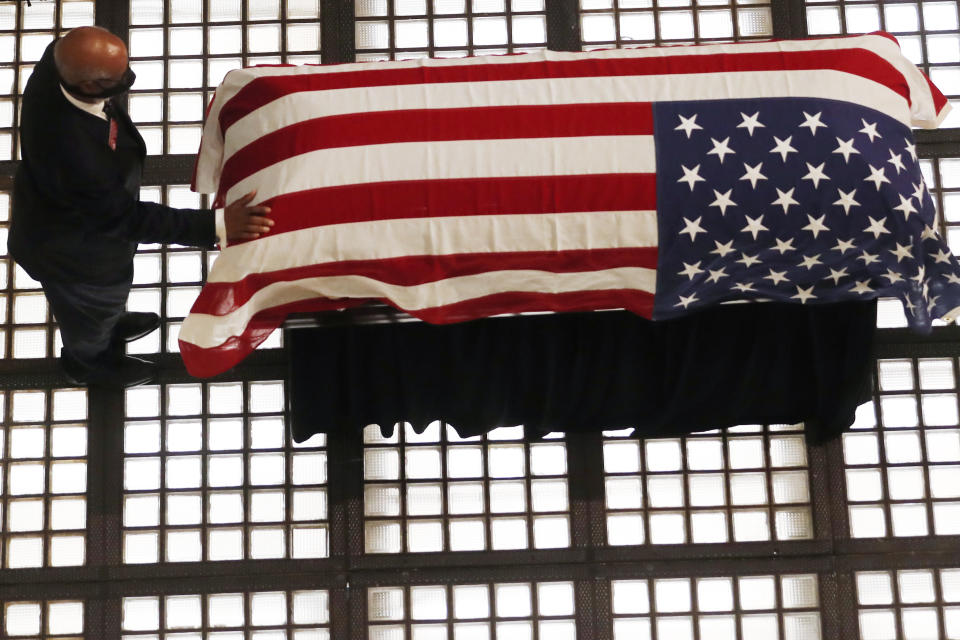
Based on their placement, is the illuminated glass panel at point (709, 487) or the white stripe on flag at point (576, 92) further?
the illuminated glass panel at point (709, 487)

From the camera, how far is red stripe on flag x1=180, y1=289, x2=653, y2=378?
388 cm

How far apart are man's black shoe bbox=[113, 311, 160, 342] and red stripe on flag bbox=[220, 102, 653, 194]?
118cm

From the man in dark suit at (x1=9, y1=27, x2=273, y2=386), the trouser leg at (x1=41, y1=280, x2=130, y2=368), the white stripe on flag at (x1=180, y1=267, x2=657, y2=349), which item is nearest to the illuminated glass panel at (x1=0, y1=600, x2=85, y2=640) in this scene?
the trouser leg at (x1=41, y1=280, x2=130, y2=368)

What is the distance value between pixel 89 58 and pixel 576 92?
5.68ft

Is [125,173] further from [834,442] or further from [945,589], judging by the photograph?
[945,589]

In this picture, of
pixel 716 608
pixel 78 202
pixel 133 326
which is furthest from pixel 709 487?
pixel 78 202

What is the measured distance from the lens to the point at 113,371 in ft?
15.4

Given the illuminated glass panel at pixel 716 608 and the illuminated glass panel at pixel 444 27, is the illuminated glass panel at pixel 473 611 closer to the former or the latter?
the illuminated glass panel at pixel 716 608

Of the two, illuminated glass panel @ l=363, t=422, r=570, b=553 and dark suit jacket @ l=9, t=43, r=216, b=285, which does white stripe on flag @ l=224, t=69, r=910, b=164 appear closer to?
dark suit jacket @ l=9, t=43, r=216, b=285

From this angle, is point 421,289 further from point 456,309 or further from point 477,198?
point 477,198

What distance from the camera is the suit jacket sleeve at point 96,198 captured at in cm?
384

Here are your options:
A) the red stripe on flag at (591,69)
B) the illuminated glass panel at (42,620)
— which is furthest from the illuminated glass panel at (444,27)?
the illuminated glass panel at (42,620)

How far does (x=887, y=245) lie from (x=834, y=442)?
1285mm

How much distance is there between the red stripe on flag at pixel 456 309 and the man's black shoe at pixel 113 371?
0.91 meters
